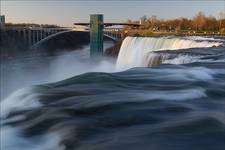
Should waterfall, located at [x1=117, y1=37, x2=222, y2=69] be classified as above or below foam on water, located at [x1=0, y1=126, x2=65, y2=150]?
above

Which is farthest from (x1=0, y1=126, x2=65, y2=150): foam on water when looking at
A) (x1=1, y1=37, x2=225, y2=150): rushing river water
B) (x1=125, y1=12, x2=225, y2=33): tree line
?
(x1=125, y1=12, x2=225, y2=33): tree line

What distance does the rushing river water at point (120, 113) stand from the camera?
6.52 m

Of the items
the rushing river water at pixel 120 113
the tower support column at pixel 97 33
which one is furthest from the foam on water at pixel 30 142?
the tower support column at pixel 97 33

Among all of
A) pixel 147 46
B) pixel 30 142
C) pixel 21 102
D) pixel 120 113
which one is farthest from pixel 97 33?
pixel 30 142

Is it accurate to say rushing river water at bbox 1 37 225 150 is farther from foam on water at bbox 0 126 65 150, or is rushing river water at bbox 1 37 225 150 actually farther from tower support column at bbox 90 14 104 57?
tower support column at bbox 90 14 104 57

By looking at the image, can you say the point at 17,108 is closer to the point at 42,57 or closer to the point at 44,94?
the point at 44,94

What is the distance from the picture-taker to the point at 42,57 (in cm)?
6969

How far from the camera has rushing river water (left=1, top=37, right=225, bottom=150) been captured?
6.52 metres

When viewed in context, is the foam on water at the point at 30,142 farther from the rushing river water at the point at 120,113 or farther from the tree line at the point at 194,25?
the tree line at the point at 194,25

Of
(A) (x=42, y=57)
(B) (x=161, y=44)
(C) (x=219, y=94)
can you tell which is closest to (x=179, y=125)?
(C) (x=219, y=94)

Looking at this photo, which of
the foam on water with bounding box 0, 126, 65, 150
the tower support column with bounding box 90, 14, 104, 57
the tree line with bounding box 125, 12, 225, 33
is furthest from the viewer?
the tree line with bounding box 125, 12, 225, 33

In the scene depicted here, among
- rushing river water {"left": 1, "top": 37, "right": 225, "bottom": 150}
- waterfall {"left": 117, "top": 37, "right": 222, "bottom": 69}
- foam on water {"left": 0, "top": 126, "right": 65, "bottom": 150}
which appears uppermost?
waterfall {"left": 117, "top": 37, "right": 222, "bottom": 69}

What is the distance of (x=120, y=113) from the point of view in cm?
794

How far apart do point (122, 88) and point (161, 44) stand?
63.3 feet
